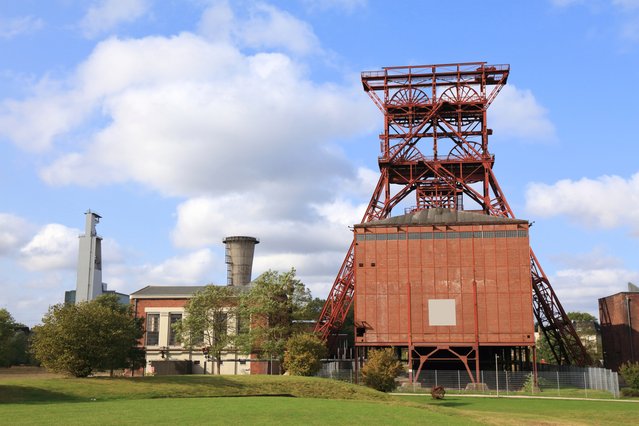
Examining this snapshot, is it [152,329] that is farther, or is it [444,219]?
[152,329]

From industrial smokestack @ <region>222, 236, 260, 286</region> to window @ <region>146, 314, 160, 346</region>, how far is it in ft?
62.0

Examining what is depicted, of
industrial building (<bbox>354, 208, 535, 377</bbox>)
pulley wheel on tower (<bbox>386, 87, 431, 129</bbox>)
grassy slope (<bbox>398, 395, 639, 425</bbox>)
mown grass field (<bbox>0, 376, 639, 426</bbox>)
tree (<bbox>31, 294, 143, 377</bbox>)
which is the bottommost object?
grassy slope (<bbox>398, 395, 639, 425</bbox>)

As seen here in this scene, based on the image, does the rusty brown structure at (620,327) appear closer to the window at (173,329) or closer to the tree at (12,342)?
the window at (173,329)

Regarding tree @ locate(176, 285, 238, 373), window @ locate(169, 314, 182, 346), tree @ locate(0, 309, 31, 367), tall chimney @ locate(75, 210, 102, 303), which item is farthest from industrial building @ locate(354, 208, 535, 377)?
tall chimney @ locate(75, 210, 102, 303)

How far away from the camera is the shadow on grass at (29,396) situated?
33.2 meters

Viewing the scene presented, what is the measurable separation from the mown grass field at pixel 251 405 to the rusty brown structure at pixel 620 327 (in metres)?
22.9

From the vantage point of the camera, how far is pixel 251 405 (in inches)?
1288

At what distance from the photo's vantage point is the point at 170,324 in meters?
71.5

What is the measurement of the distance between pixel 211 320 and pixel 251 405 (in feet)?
104

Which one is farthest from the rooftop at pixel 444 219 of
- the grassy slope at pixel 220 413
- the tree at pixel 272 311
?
the grassy slope at pixel 220 413

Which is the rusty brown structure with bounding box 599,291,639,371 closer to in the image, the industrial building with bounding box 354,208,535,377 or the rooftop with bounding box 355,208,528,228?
the industrial building with bounding box 354,208,535,377

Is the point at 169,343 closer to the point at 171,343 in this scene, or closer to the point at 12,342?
the point at 171,343

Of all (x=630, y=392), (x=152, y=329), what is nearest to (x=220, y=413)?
(x=630, y=392)

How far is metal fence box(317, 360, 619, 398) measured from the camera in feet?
165
